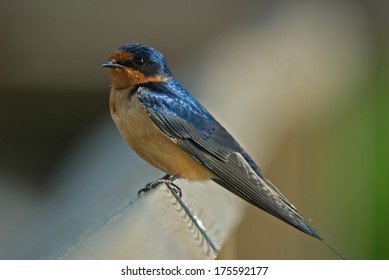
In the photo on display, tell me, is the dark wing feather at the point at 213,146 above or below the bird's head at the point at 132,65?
below

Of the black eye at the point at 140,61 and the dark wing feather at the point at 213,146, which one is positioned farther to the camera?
the black eye at the point at 140,61

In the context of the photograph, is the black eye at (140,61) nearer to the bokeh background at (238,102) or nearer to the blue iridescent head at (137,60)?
the blue iridescent head at (137,60)

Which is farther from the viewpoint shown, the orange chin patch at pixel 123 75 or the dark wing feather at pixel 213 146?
the orange chin patch at pixel 123 75

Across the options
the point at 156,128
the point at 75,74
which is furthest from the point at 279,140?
the point at 75,74

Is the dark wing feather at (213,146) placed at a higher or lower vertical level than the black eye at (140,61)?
lower

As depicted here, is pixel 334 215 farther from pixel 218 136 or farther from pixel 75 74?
pixel 75 74

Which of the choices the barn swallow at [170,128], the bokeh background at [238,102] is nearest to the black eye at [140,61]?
the barn swallow at [170,128]

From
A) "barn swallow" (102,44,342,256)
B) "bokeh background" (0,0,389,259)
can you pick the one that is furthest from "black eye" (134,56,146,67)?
"bokeh background" (0,0,389,259)

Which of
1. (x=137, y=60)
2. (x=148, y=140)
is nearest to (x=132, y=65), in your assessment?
(x=137, y=60)
